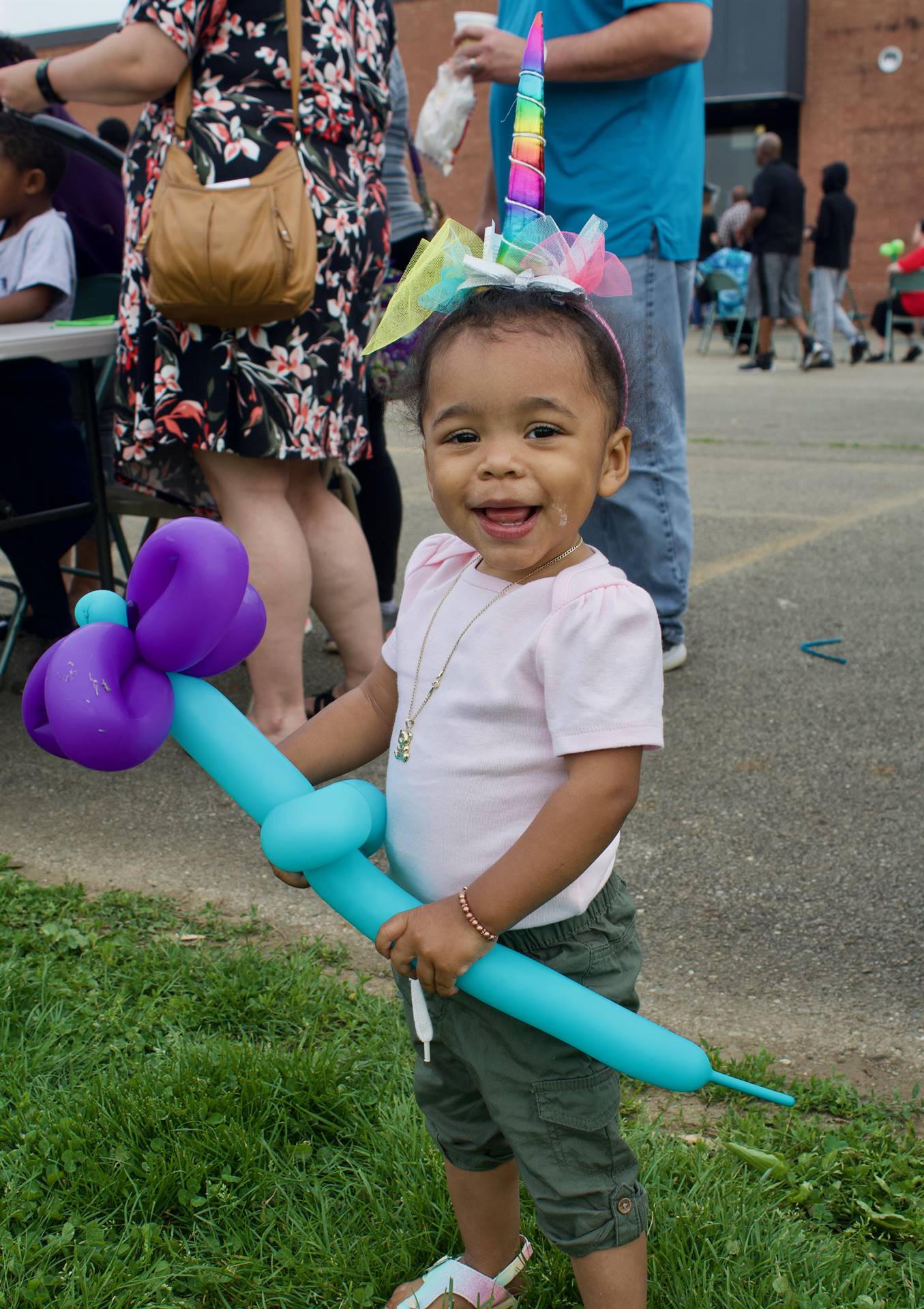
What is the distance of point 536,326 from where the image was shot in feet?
4.69

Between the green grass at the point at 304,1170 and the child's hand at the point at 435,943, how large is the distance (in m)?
0.54

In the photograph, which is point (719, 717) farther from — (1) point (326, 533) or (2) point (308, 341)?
(2) point (308, 341)

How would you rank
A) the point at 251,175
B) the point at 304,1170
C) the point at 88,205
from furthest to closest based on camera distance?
1. the point at 88,205
2. the point at 251,175
3. the point at 304,1170

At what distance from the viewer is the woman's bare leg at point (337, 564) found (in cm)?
329

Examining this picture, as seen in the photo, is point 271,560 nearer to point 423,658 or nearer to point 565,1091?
point 423,658

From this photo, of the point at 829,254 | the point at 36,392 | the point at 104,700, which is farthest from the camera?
the point at 829,254

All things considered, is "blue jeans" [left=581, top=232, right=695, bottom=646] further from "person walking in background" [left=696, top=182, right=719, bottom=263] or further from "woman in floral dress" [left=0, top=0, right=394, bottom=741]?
"person walking in background" [left=696, top=182, right=719, bottom=263]

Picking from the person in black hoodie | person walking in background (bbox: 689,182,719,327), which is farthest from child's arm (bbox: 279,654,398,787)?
person walking in background (bbox: 689,182,719,327)

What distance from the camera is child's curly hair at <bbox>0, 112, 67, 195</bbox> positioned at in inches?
152

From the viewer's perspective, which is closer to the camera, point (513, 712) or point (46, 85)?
point (513, 712)

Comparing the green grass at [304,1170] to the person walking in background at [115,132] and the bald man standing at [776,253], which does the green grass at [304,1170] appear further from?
the bald man standing at [776,253]

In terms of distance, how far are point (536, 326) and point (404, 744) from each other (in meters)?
0.51

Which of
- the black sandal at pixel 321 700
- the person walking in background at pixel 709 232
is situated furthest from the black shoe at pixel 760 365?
the black sandal at pixel 321 700

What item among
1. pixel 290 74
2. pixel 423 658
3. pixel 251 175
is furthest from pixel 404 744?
pixel 290 74
